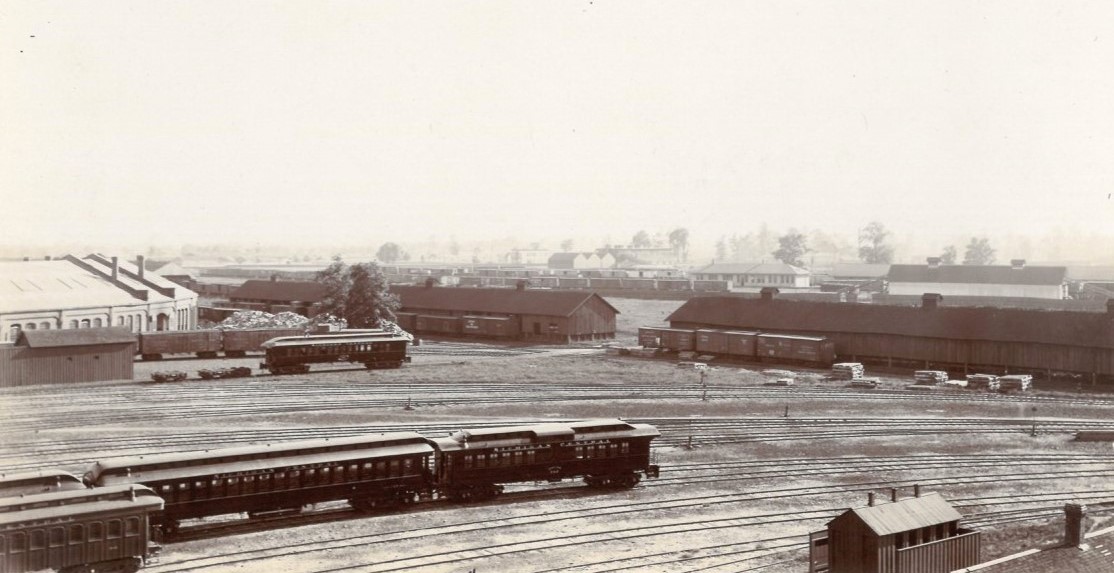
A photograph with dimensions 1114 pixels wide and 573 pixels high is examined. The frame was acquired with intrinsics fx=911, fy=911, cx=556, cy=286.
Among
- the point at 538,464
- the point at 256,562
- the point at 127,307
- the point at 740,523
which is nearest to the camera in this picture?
the point at 256,562

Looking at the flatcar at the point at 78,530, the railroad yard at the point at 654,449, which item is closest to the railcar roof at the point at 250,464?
the railroad yard at the point at 654,449

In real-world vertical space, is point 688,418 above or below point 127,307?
below

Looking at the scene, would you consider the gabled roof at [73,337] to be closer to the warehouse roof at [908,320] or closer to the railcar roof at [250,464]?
the railcar roof at [250,464]

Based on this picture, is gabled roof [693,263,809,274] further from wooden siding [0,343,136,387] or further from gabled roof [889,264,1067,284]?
wooden siding [0,343,136,387]

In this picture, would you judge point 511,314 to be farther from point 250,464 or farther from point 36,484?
point 36,484

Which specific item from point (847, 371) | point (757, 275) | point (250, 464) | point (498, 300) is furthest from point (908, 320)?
point (757, 275)

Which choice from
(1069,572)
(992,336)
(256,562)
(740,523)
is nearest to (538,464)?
(740,523)

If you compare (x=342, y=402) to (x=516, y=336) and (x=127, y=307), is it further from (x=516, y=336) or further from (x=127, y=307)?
(x=516, y=336)
